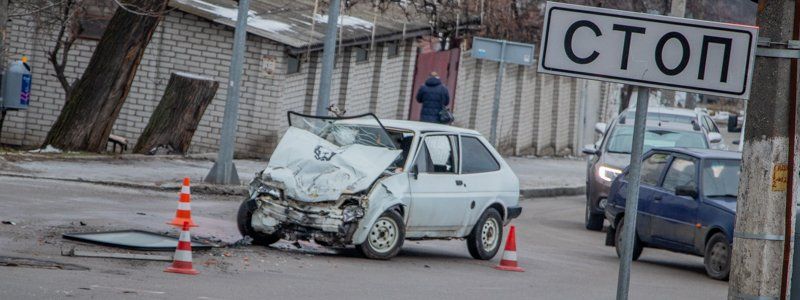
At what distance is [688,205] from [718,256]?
0.79 m

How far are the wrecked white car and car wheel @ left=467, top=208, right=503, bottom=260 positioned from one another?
0.03 ft

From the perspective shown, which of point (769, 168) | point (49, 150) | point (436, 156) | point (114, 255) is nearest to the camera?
point (769, 168)

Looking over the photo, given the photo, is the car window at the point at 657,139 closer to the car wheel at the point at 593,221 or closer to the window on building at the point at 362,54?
the car wheel at the point at 593,221

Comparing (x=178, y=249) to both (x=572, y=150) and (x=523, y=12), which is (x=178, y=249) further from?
(x=572, y=150)

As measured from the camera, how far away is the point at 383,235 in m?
13.2

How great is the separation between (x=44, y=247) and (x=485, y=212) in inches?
191

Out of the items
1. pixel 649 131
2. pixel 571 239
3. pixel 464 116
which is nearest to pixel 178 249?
pixel 571 239

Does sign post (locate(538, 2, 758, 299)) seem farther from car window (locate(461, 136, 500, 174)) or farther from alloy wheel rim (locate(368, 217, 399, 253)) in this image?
car window (locate(461, 136, 500, 174))

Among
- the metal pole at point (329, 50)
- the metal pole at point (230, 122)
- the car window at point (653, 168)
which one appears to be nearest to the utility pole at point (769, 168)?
the car window at point (653, 168)

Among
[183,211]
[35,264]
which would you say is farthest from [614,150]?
[35,264]

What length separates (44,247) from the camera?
11.5 m

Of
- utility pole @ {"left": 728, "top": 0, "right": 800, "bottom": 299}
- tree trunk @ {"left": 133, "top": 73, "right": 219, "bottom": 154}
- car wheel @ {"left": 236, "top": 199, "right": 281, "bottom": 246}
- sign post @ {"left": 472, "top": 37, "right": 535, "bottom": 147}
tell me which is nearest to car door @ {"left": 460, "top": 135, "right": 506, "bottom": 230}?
car wheel @ {"left": 236, "top": 199, "right": 281, "bottom": 246}

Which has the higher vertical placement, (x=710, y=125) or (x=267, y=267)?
(x=710, y=125)

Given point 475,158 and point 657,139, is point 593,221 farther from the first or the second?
point 475,158
